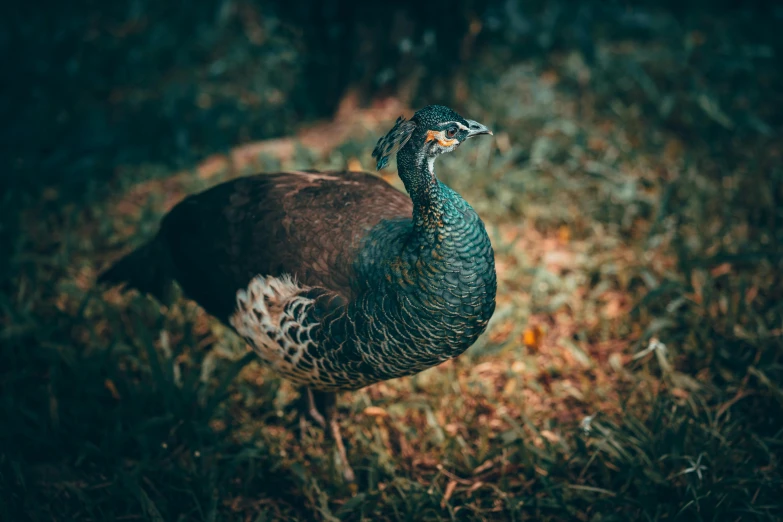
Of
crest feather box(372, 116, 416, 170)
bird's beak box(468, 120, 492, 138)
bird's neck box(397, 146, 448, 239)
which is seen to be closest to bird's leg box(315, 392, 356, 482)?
bird's neck box(397, 146, 448, 239)

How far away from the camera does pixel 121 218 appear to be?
434 centimetres

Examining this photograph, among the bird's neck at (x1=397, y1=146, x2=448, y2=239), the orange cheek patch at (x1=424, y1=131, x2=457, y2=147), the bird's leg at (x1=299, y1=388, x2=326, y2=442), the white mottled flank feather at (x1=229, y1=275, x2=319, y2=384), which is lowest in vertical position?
the bird's leg at (x1=299, y1=388, x2=326, y2=442)

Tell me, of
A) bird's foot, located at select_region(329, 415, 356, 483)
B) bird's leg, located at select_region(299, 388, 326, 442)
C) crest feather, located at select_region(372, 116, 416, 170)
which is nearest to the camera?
crest feather, located at select_region(372, 116, 416, 170)

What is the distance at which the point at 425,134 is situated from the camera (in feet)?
7.82

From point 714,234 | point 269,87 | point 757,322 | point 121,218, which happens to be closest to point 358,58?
point 269,87

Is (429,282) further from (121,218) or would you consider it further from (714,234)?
(121,218)

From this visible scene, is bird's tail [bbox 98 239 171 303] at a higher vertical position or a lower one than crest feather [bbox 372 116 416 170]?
lower

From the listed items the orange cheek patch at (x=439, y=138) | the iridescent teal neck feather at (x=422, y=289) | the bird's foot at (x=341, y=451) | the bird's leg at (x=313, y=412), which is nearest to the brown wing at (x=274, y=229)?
the iridescent teal neck feather at (x=422, y=289)

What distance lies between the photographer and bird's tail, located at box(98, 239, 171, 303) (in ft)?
10.5

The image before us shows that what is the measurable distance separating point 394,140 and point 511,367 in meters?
1.58

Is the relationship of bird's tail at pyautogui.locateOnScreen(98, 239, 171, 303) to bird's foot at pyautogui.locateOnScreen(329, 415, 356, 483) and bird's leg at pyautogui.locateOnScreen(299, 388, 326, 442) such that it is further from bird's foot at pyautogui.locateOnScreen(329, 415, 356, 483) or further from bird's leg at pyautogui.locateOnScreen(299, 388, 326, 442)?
bird's foot at pyautogui.locateOnScreen(329, 415, 356, 483)

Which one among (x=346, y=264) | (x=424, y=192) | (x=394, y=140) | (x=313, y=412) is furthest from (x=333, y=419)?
(x=394, y=140)

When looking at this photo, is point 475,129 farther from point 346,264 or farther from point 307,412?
point 307,412

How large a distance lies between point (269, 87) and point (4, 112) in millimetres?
1943
